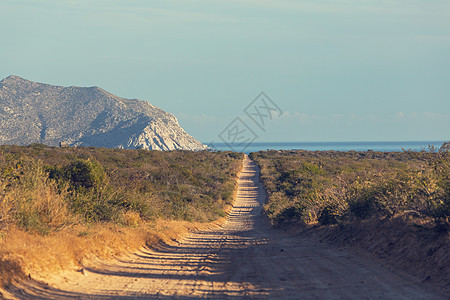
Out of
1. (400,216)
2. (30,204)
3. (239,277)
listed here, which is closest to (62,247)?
(30,204)

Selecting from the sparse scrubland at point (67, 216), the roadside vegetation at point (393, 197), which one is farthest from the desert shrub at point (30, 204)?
the roadside vegetation at point (393, 197)

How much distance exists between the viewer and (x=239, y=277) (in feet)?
28.5

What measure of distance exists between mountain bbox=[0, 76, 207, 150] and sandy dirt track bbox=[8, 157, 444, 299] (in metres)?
72.0

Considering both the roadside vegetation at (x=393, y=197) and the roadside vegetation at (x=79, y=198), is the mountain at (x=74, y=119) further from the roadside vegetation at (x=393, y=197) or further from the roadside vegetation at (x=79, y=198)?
the roadside vegetation at (x=393, y=197)

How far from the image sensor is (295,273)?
341 inches

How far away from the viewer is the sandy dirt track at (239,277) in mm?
7184

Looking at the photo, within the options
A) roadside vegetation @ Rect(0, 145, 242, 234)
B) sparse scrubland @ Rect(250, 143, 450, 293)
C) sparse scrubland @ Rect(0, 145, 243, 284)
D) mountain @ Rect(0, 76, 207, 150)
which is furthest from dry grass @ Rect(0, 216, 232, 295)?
mountain @ Rect(0, 76, 207, 150)

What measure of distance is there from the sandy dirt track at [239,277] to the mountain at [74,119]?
236 feet

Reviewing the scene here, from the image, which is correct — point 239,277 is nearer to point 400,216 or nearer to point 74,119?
point 400,216

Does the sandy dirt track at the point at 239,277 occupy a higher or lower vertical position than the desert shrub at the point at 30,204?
lower

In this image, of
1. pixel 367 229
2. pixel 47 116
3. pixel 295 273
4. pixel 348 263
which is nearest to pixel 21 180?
pixel 295 273

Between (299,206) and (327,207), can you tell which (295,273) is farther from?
(299,206)

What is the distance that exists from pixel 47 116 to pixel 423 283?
9276 centimetres

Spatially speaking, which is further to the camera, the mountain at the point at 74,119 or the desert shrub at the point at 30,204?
the mountain at the point at 74,119
